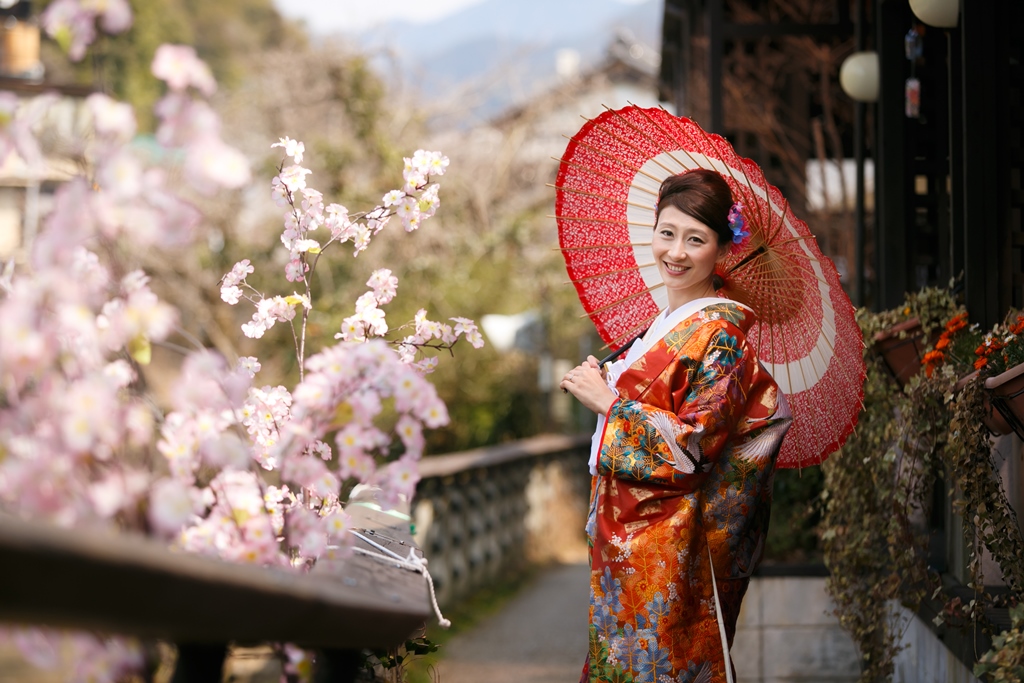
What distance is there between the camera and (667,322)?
2.72m

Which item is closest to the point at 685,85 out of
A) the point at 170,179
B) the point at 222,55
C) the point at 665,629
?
the point at 665,629

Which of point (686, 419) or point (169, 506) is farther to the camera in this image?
point (686, 419)

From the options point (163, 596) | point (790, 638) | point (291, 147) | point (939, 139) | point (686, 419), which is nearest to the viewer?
point (163, 596)

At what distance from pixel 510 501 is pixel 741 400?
678 cm

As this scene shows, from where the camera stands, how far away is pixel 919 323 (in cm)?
356

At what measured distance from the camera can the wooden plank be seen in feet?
3.29

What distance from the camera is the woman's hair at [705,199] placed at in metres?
2.70

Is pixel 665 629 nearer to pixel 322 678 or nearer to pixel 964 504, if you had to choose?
pixel 964 504

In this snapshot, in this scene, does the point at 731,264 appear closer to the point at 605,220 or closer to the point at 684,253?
the point at 684,253

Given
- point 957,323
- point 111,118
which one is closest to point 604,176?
point 957,323

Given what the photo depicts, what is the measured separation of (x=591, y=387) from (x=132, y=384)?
135 centimetres

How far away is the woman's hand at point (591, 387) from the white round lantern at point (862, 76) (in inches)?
123

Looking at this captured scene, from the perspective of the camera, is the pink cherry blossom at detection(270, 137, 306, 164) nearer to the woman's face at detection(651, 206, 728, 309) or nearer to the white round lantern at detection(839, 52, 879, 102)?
the woman's face at detection(651, 206, 728, 309)

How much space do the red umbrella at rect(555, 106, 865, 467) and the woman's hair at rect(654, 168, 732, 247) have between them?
6 cm
